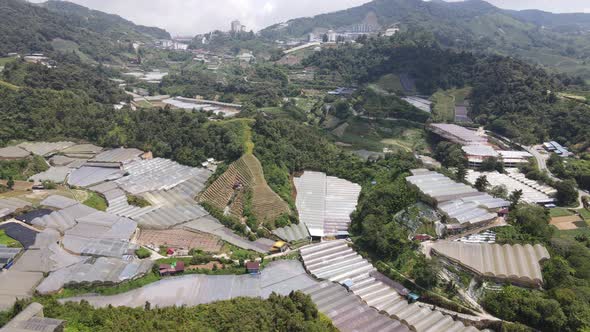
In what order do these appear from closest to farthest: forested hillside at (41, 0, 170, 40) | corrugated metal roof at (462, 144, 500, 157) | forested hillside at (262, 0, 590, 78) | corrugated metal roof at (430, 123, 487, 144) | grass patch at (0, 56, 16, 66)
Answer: corrugated metal roof at (462, 144, 500, 157) < corrugated metal roof at (430, 123, 487, 144) < grass patch at (0, 56, 16, 66) < forested hillside at (41, 0, 170, 40) < forested hillside at (262, 0, 590, 78)

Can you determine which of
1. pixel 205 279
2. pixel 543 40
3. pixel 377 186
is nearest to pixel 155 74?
pixel 377 186

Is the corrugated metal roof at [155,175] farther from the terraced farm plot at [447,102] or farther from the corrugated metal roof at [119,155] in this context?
the terraced farm plot at [447,102]

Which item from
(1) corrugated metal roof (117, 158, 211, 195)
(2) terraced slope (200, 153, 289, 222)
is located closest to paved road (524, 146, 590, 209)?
(2) terraced slope (200, 153, 289, 222)

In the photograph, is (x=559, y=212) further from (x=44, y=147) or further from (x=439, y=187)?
(x=44, y=147)

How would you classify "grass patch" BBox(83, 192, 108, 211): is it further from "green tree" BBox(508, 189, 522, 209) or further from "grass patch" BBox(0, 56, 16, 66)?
"grass patch" BBox(0, 56, 16, 66)

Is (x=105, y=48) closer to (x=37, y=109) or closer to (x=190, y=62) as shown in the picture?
(x=190, y=62)

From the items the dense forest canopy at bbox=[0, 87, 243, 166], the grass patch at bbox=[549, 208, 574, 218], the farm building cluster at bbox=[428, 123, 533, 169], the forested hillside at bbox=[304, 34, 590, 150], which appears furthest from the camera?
the forested hillside at bbox=[304, 34, 590, 150]

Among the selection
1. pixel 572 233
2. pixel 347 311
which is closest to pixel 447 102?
pixel 572 233
